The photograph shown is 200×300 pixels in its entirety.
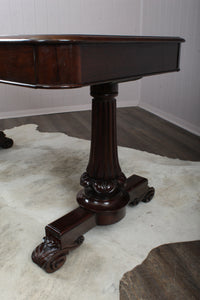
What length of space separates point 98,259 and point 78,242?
0.11 m

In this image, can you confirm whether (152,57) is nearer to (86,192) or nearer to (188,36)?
(86,192)

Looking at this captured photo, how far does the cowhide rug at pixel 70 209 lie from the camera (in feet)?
3.40

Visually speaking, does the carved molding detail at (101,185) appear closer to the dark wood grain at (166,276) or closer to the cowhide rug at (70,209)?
the cowhide rug at (70,209)

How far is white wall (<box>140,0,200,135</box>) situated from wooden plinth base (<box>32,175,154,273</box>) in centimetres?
172

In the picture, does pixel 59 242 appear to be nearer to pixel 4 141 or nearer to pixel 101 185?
pixel 101 185

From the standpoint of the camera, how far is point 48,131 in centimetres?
277

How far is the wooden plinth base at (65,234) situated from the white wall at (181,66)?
1.72 meters

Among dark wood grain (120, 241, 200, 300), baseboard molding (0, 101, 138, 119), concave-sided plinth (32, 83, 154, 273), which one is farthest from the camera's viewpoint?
baseboard molding (0, 101, 138, 119)

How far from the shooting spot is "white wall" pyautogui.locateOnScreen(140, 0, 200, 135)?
265 cm

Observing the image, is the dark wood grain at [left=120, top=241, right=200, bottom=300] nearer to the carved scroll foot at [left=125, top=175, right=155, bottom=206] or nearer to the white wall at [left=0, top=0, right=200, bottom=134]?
the carved scroll foot at [left=125, top=175, right=155, bottom=206]

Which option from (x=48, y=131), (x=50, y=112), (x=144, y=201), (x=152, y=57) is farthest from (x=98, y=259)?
(x=50, y=112)

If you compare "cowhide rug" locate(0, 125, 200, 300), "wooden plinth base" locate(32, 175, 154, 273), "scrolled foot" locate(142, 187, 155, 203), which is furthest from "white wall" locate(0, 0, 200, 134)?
"wooden plinth base" locate(32, 175, 154, 273)

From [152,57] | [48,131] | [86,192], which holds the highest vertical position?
[152,57]

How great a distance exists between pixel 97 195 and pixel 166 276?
0.43m
